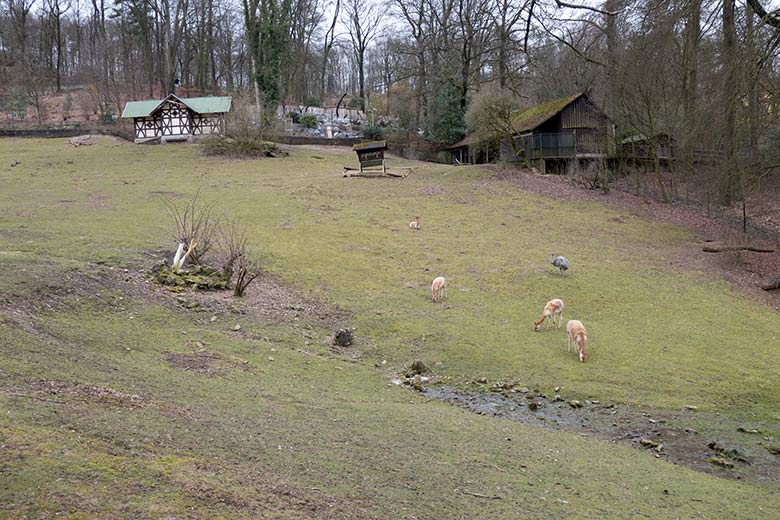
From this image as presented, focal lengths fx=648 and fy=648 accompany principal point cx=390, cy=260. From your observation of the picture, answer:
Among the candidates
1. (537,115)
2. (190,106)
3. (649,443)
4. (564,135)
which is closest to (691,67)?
(564,135)

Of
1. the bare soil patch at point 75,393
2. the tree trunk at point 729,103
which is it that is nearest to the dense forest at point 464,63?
the tree trunk at point 729,103

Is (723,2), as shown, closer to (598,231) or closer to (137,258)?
(598,231)

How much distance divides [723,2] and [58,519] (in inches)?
997

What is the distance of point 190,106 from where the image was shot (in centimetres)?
5703

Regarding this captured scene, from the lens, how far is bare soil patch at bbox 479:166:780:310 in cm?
2239

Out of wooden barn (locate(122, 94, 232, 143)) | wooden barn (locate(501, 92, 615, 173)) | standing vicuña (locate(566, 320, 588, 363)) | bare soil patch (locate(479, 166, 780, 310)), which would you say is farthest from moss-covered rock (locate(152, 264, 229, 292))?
wooden barn (locate(122, 94, 232, 143))

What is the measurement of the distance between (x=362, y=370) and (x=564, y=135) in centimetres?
3385

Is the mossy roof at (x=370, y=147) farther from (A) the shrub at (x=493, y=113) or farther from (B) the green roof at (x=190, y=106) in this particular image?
(B) the green roof at (x=190, y=106)

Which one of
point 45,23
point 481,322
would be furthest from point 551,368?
point 45,23

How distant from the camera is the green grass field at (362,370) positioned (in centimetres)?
611

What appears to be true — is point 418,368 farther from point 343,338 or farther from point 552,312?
point 552,312

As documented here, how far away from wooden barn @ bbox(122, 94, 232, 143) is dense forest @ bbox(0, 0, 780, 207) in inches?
141

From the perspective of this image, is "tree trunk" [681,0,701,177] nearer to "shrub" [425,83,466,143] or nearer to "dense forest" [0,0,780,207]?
"dense forest" [0,0,780,207]

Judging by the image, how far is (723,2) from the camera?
22.7 meters
